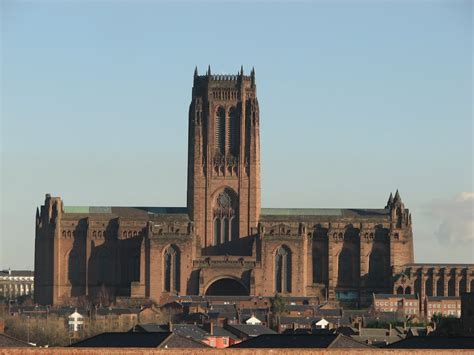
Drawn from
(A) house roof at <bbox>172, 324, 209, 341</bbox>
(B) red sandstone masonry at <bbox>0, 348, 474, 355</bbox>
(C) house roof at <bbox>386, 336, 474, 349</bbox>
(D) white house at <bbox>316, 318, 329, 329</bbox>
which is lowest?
(B) red sandstone masonry at <bbox>0, 348, 474, 355</bbox>

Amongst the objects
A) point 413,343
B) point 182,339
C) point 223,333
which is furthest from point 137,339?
point 223,333

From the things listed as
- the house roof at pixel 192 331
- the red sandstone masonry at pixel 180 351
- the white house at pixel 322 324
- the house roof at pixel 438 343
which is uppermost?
the white house at pixel 322 324

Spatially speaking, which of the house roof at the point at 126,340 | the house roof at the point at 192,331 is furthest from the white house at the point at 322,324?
the house roof at the point at 126,340

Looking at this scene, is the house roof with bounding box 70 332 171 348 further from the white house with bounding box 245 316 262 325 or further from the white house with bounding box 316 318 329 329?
the white house with bounding box 245 316 262 325

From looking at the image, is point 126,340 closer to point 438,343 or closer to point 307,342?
point 307,342

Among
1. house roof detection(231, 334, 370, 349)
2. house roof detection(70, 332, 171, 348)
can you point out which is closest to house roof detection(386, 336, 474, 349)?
house roof detection(231, 334, 370, 349)

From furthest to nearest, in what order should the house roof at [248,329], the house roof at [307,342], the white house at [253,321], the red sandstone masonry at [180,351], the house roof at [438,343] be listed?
1. the white house at [253,321]
2. the house roof at [248,329]
3. the house roof at [307,342]
4. the house roof at [438,343]
5. the red sandstone masonry at [180,351]

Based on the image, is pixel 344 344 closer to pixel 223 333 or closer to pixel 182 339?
pixel 182 339

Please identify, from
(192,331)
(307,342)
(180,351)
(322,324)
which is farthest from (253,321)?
(180,351)

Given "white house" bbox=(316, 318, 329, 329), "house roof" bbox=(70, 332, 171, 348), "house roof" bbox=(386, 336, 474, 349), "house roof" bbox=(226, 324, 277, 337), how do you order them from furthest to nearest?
"white house" bbox=(316, 318, 329, 329) → "house roof" bbox=(226, 324, 277, 337) → "house roof" bbox=(70, 332, 171, 348) → "house roof" bbox=(386, 336, 474, 349)

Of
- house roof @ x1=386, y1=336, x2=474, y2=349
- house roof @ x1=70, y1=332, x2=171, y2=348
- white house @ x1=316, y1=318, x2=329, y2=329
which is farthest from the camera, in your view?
white house @ x1=316, y1=318, x2=329, y2=329

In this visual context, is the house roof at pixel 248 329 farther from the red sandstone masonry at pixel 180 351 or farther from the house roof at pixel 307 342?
the red sandstone masonry at pixel 180 351

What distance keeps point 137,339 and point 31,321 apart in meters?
84.6

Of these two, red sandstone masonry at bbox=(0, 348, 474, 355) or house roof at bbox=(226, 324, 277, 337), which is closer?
red sandstone masonry at bbox=(0, 348, 474, 355)
